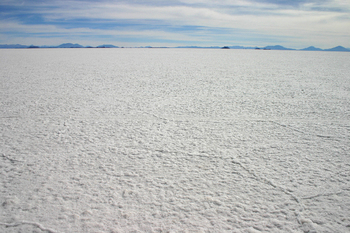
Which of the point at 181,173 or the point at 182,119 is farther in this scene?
the point at 182,119

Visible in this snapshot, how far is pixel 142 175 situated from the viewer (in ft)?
3.52

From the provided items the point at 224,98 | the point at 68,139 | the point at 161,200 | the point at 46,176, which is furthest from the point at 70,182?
the point at 224,98

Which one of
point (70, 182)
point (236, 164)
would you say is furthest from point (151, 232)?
point (236, 164)

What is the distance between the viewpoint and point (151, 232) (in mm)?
750

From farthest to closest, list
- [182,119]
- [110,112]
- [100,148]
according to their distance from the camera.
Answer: [110,112], [182,119], [100,148]

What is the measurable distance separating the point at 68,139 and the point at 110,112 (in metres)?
0.61

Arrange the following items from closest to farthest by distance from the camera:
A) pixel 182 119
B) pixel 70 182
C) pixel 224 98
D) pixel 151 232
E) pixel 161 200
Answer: pixel 151 232 → pixel 161 200 → pixel 70 182 → pixel 182 119 → pixel 224 98

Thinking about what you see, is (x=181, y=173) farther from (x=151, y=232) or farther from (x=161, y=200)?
(x=151, y=232)

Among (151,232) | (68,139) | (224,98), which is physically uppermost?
(224,98)

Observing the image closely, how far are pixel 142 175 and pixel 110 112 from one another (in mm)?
1114

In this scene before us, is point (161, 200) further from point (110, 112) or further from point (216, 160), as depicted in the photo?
point (110, 112)

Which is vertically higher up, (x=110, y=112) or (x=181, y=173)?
(x=110, y=112)

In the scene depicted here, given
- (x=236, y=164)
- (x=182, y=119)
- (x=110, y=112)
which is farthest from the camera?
(x=110, y=112)

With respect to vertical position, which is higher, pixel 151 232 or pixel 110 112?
pixel 110 112
